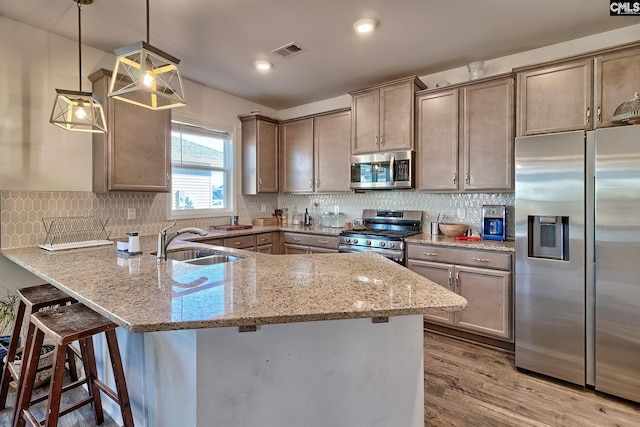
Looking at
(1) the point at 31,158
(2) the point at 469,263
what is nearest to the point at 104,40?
(1) the point at 31,158

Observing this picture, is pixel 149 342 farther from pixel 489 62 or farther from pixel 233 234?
pixel 489 62

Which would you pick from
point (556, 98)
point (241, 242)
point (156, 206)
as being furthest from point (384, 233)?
point (156, 206)

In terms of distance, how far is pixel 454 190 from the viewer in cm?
314

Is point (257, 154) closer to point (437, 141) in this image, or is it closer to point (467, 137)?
point (437, 141)

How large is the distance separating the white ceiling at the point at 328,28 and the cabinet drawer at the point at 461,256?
6.11 feet

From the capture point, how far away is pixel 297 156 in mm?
4402

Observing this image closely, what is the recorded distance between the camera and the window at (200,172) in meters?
3.67

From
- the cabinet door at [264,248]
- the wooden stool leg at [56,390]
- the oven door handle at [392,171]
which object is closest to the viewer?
the wooden stool leg at [56,390]

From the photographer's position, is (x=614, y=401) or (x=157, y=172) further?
(x=157, y=172)

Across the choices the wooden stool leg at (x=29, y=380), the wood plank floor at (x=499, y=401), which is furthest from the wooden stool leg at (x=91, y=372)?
the wooden stool leg at (x=29, y=380)

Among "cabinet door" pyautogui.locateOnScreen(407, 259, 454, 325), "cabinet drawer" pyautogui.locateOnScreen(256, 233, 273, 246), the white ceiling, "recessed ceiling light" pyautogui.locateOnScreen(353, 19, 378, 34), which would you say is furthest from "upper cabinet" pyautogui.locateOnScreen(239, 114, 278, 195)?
"cabinet door" pyautogui.locateOnScreen(407, 259, 454, 325)

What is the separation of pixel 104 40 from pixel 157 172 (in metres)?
1.19

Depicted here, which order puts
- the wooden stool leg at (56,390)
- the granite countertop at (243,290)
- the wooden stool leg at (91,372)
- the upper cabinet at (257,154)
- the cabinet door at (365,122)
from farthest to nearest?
the upper cabinet at (257,154) → the cabinet door at (365,122) → the wooden stool leg at (91,372) → the wooden stool leg at (56,390) → the granite countertop at (243,290)

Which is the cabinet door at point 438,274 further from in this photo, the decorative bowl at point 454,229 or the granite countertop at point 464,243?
the decorative bowl at point 454,229
